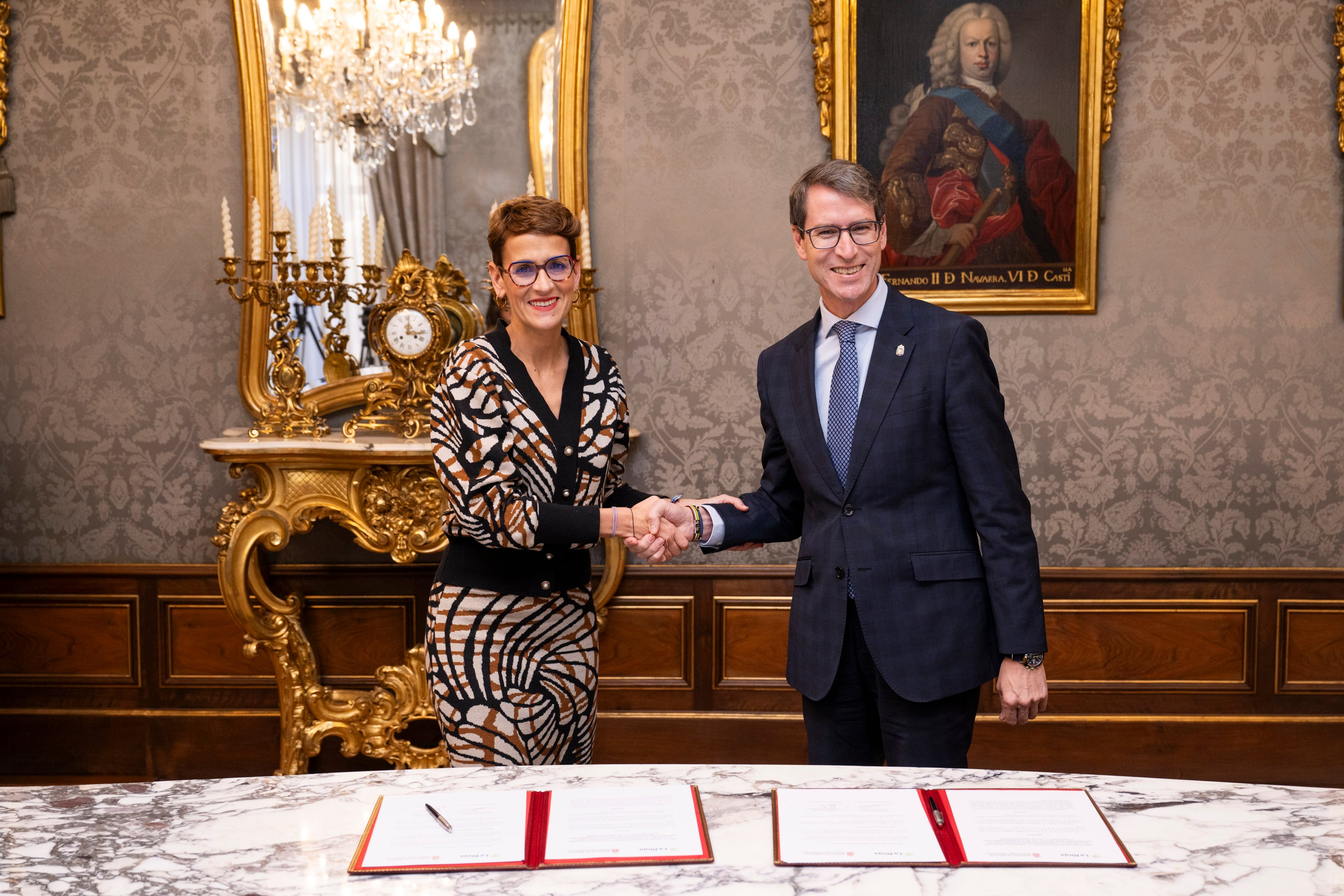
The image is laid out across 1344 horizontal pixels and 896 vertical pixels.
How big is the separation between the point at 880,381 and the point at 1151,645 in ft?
7.57

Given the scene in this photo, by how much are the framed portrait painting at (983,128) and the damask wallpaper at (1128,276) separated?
0.34ft

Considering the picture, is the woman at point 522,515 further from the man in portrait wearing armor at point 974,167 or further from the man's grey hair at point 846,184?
the man in portrait wearing armor at point 974,167

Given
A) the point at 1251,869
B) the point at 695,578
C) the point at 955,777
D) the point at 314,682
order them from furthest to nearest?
the point at 695,578 → the point at 314,682 → the point at 955,777 → the point at 1251,869

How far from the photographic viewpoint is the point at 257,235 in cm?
354

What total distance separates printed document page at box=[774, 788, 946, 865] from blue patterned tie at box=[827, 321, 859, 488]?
2.45 feet

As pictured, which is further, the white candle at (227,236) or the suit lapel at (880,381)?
the white candle at (227,236)

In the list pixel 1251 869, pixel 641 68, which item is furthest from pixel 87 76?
pixel 1251 869

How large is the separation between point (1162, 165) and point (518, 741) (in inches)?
116

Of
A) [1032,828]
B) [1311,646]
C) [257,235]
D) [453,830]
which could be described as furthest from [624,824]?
[1311,646]

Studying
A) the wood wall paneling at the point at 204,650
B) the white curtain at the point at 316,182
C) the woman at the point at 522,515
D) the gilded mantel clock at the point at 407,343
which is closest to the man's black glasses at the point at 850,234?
the woman at the point at 522,515

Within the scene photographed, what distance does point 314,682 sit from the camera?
136 inches

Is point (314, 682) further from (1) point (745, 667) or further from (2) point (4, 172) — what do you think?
(2) point (4, 172)

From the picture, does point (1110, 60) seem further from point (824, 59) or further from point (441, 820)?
point (441, 820)

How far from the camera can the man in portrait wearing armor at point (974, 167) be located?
3.52m
